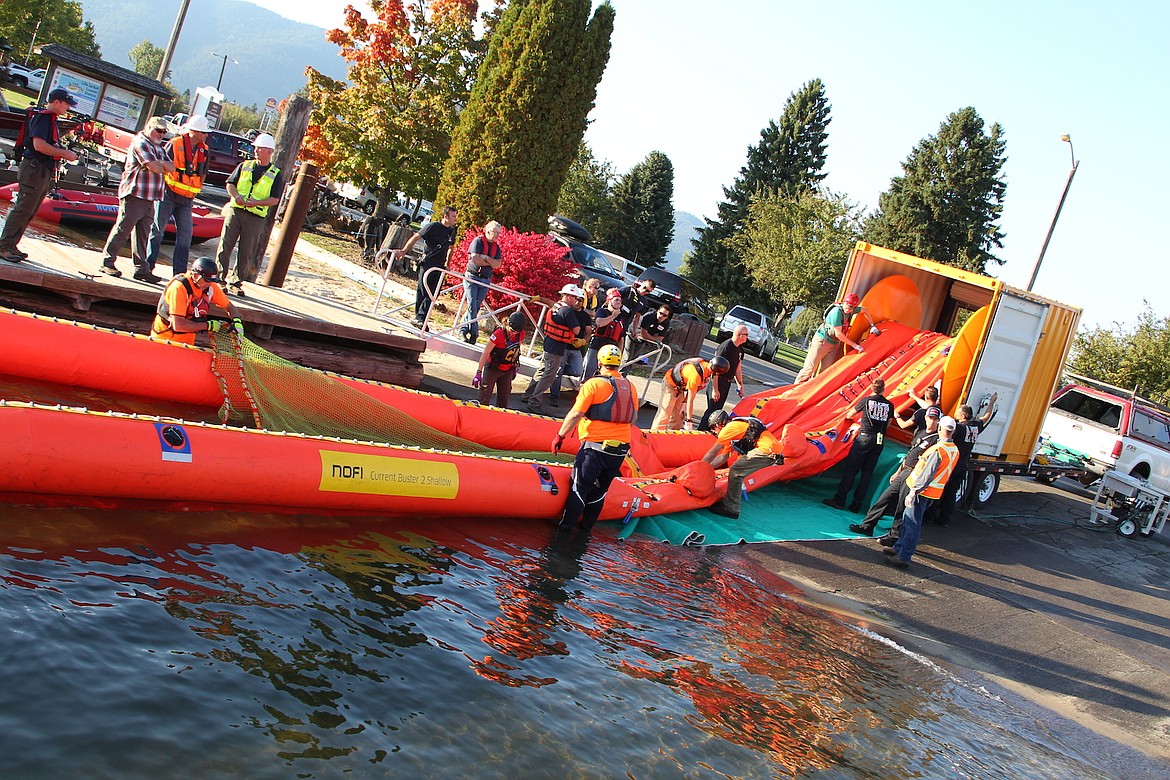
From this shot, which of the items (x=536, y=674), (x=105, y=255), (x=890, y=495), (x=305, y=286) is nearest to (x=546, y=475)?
(x=536, y=674)

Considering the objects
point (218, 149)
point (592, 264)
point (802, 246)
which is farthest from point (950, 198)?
point (218, 149)

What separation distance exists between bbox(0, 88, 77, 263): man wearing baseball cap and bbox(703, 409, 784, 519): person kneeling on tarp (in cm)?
708

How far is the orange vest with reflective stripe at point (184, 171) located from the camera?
979 centimetres

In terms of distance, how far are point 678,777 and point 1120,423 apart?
45.7ft

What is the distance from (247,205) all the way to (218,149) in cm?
1369

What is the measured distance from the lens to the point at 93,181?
55.9 ft

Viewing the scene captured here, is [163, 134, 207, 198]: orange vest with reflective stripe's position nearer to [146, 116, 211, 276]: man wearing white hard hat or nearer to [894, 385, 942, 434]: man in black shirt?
[146, 116, 211, 276]: man wearing white hard hat

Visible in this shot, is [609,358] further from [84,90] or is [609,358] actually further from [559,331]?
[84,90]

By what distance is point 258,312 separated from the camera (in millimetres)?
9898

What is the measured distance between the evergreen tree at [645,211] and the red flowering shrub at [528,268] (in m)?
31.0

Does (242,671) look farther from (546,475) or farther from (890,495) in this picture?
(890,495)

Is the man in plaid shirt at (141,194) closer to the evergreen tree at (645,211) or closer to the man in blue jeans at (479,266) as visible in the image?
the man in blue jeans at (479,266)

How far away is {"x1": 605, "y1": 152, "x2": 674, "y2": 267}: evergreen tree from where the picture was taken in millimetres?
45781

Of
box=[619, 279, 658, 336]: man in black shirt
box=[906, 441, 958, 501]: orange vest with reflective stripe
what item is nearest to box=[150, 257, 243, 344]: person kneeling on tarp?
box=[619, 279, 658, 336]: man in black shirt
